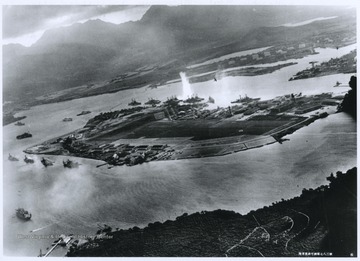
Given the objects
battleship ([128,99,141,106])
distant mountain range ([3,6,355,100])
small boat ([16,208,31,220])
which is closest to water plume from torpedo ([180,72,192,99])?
distant mountain range ([3,6,355,100])

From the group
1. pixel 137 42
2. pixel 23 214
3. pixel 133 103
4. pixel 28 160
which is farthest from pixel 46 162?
pixel 137 42

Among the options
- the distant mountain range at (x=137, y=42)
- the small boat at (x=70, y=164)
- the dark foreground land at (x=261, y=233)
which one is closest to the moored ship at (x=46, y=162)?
the small boat at (x=70, y=164)

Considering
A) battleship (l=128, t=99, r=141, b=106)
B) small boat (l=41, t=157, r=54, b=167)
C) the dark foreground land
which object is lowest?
the dark foreground land

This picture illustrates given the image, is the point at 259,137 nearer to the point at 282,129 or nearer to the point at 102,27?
the point at 282,129

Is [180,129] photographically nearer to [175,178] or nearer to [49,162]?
[175,178]

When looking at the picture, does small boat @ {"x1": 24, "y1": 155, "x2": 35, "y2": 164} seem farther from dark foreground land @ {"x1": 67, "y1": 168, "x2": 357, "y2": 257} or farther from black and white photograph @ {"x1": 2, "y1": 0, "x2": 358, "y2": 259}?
dark foreground land @ {"x1": 67, "y1": 168, "x2": 357, "y2": 257}

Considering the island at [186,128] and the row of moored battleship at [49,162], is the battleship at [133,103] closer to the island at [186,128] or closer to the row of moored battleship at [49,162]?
the island at [186,128]
